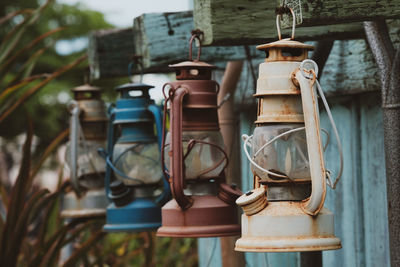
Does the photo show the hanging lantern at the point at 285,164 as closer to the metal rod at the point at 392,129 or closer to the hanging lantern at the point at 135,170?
the metal rod at the point at 392,129

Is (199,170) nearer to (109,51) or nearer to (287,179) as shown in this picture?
(287,179)

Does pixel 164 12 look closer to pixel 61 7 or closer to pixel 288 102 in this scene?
pixel 288 102

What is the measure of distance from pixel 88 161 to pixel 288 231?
1731mm

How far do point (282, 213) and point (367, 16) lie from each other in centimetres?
46

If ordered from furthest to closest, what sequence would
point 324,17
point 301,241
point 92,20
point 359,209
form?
point 92,20
point 359,209
point 324,17
point 301,241

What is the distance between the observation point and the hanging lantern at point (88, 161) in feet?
10.4

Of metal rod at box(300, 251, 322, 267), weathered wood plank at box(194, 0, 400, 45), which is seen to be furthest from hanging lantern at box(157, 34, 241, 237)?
metal rod at box(300, 251, 322, 267)

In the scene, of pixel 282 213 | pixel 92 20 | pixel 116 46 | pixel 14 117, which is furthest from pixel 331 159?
pixel 92 20

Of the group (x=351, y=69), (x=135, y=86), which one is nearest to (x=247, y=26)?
(x=351, y=69)

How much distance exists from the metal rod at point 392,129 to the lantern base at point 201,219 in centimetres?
52

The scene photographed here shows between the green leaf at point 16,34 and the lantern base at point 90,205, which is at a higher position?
the green leaf at point 16,34

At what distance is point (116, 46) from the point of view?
3430mm

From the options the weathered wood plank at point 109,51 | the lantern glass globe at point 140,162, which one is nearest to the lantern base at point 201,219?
the lantern glass globe at point 140,162

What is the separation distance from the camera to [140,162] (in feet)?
8.72
